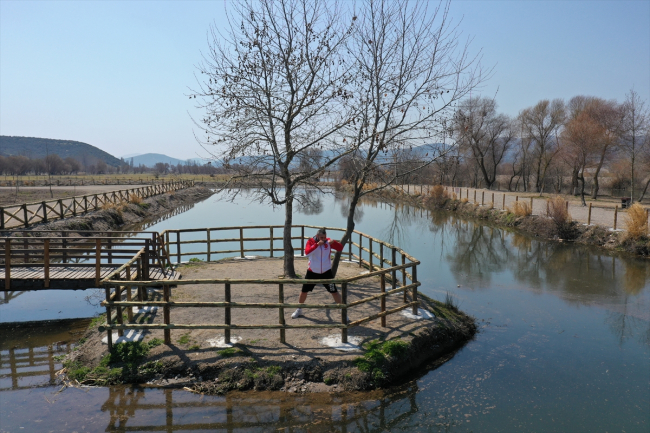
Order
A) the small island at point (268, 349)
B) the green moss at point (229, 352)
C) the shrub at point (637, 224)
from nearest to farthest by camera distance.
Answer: the small island at point (268, 349) < the green moss at point (229, 352) < the shrub at point (637, 224)

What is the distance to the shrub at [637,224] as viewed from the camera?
19.5 metres

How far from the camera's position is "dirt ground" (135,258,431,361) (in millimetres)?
7867

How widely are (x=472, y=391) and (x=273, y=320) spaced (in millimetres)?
3810

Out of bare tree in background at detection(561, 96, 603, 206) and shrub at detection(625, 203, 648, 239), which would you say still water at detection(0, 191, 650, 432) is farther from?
bare tree in background at detection(561, 96, 603, 206)

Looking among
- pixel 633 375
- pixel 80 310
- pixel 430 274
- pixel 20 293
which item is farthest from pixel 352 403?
pixel 20 293

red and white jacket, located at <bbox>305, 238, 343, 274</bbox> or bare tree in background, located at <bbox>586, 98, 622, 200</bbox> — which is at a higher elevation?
bare tree in background, located at <bbox>586, 98, 622, 200</bbox>

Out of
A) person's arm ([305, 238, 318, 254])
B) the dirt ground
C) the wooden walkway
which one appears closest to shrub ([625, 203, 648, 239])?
the dirt ground

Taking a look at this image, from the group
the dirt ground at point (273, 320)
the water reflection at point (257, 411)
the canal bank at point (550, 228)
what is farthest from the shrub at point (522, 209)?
the water reflection at point (257, 411)

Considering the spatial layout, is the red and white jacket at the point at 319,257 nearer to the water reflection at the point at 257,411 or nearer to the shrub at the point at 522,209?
the water reflection at the point at 257,411

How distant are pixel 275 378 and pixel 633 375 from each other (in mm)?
6329

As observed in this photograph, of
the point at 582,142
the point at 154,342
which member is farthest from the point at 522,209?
the point at 154,342

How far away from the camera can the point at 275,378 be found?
287 inches

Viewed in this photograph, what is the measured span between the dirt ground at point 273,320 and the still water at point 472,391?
0.88 meters

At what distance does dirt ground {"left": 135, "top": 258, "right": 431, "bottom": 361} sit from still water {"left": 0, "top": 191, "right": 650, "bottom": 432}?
→ 2.89ft
